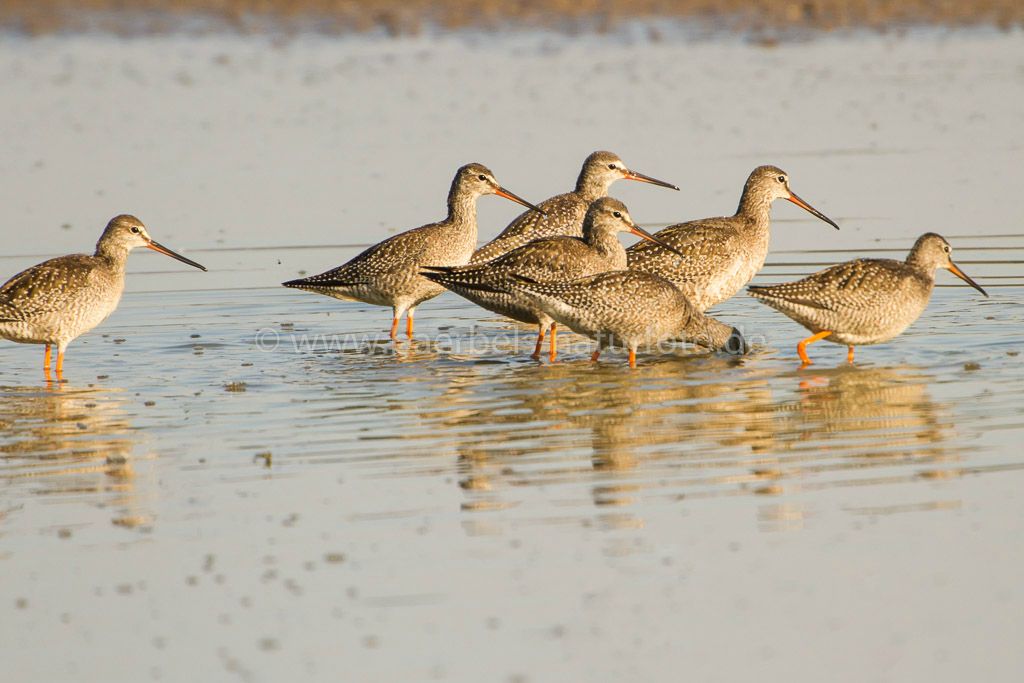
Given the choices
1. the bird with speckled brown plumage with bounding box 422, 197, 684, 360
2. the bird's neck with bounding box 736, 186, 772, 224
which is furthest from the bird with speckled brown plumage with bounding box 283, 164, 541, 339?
the bird's neck with bounding box 736, 186, 772, 224

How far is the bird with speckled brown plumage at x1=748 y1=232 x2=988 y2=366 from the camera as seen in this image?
11.5m

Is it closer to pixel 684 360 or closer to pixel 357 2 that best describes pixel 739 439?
pixel 684 360

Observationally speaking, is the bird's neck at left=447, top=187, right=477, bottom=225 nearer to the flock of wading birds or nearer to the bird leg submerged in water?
the flock of wading birds

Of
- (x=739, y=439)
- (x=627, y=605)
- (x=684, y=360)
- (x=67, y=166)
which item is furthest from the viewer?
(x=67, y=166)

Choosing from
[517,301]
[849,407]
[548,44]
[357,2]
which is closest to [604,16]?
[548,44]

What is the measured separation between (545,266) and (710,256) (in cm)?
153

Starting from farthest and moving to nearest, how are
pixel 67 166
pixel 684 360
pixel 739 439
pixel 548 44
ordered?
pixel 548 44 < pixel 67 166 < pixel 684 360 < pixel 739 439

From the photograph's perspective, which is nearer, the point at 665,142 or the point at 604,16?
the point at 665,142

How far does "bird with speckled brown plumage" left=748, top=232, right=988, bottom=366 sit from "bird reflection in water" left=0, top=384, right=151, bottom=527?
482 cm

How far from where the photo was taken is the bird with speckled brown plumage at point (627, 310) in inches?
467

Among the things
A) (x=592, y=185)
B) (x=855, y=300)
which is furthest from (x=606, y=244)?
(x=592, y=185)

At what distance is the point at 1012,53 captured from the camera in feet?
82.8

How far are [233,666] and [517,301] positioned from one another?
6583 mm
